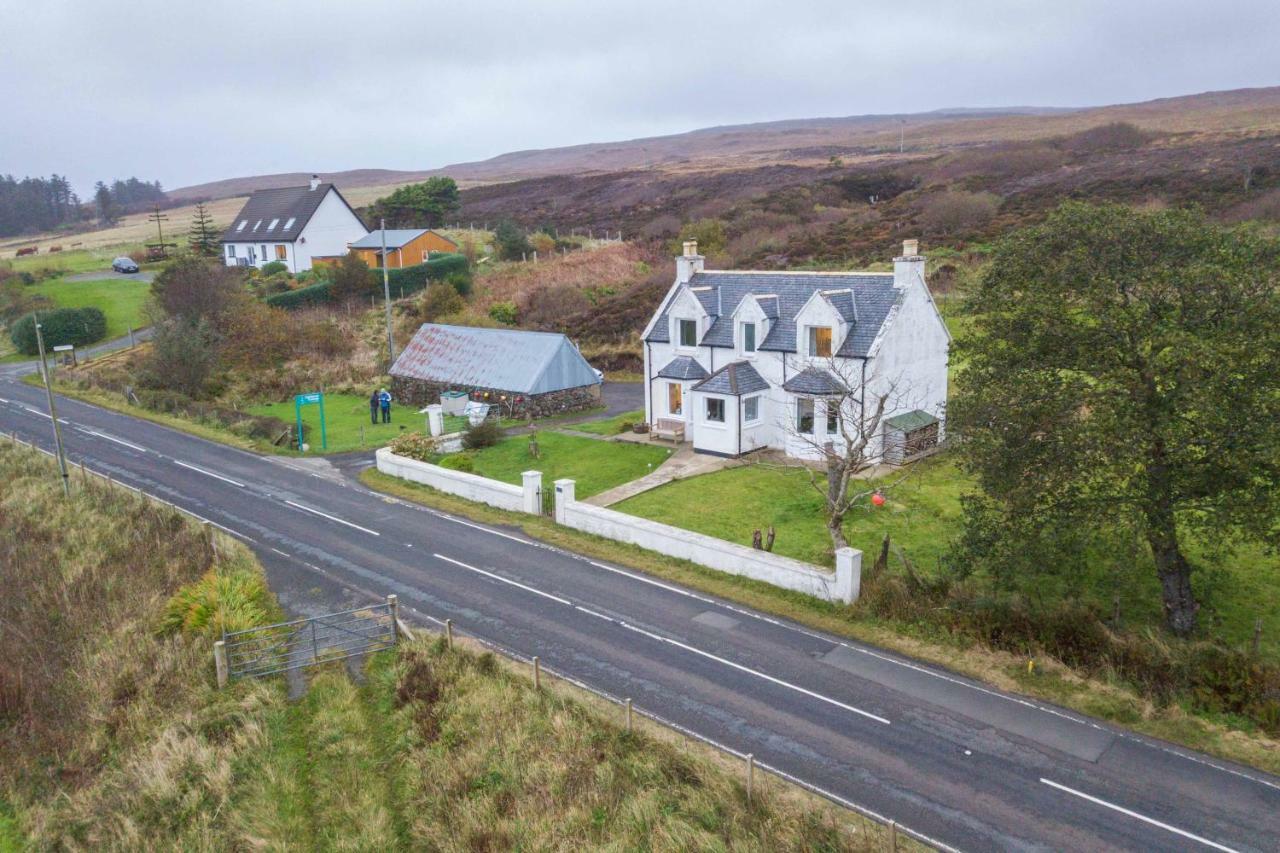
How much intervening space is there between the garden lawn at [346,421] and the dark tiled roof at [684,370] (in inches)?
476

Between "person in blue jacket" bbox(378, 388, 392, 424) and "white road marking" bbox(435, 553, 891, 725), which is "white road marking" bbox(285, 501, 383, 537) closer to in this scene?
"white road marking" bbox(435, 553, 891, 725)

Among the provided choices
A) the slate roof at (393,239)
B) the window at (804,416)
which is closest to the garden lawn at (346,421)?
the window at (804,416)

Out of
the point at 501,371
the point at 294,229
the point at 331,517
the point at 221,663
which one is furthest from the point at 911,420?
the point at 294,229

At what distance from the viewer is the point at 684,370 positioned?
115 ft

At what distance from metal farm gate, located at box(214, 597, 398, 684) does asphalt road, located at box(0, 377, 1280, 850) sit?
3.95 ft

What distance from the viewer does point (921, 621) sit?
19.8m

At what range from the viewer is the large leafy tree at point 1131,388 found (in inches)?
645

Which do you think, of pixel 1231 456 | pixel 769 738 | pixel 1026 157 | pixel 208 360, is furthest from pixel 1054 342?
pixel 1026 157

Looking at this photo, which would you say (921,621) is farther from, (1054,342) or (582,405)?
(582,405)

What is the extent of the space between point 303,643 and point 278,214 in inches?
2759

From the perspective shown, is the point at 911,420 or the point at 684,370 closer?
the point at 911,420

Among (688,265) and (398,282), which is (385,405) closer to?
(688,265)

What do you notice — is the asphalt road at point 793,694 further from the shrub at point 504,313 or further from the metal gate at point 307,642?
the shrub at point 504,313

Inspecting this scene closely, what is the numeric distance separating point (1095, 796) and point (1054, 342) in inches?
349
